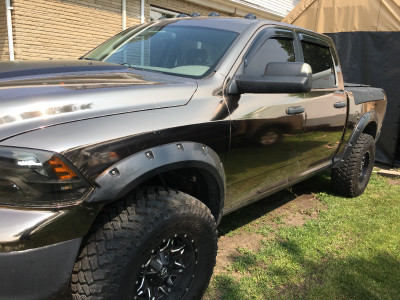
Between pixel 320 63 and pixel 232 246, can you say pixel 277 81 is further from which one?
pixel 320 63

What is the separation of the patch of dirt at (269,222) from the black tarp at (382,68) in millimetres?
2524

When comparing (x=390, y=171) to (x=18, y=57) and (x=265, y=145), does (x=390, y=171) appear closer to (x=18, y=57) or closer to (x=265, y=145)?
(x=265, y=145)

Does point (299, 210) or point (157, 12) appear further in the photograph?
point (157, 12)

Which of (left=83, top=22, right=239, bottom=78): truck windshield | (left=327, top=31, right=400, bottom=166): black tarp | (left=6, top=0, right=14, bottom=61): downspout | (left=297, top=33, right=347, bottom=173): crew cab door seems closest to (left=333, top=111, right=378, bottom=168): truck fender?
(left=297, top=33, right=347, bottom=173): crew cab door

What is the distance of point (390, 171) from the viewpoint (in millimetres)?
5859

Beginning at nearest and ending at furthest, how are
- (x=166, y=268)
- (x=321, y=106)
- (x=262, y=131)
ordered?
(x=166, y=268) < (x=262, y=131) < (x=321, y=106)

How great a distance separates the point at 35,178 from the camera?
1464 mm

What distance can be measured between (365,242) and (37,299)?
115 inches

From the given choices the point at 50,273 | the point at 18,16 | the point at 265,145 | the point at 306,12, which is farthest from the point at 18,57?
the point at 50,273

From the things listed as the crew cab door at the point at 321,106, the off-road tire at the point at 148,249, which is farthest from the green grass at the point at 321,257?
the crew cab door at the point at 321,106

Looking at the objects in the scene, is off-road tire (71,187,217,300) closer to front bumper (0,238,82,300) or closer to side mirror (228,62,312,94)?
front bumper (0,238,82,300)

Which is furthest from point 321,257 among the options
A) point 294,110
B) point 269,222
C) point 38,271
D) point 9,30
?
point 9,30

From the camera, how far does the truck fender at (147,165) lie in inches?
63.0

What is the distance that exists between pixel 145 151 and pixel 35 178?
51cm
